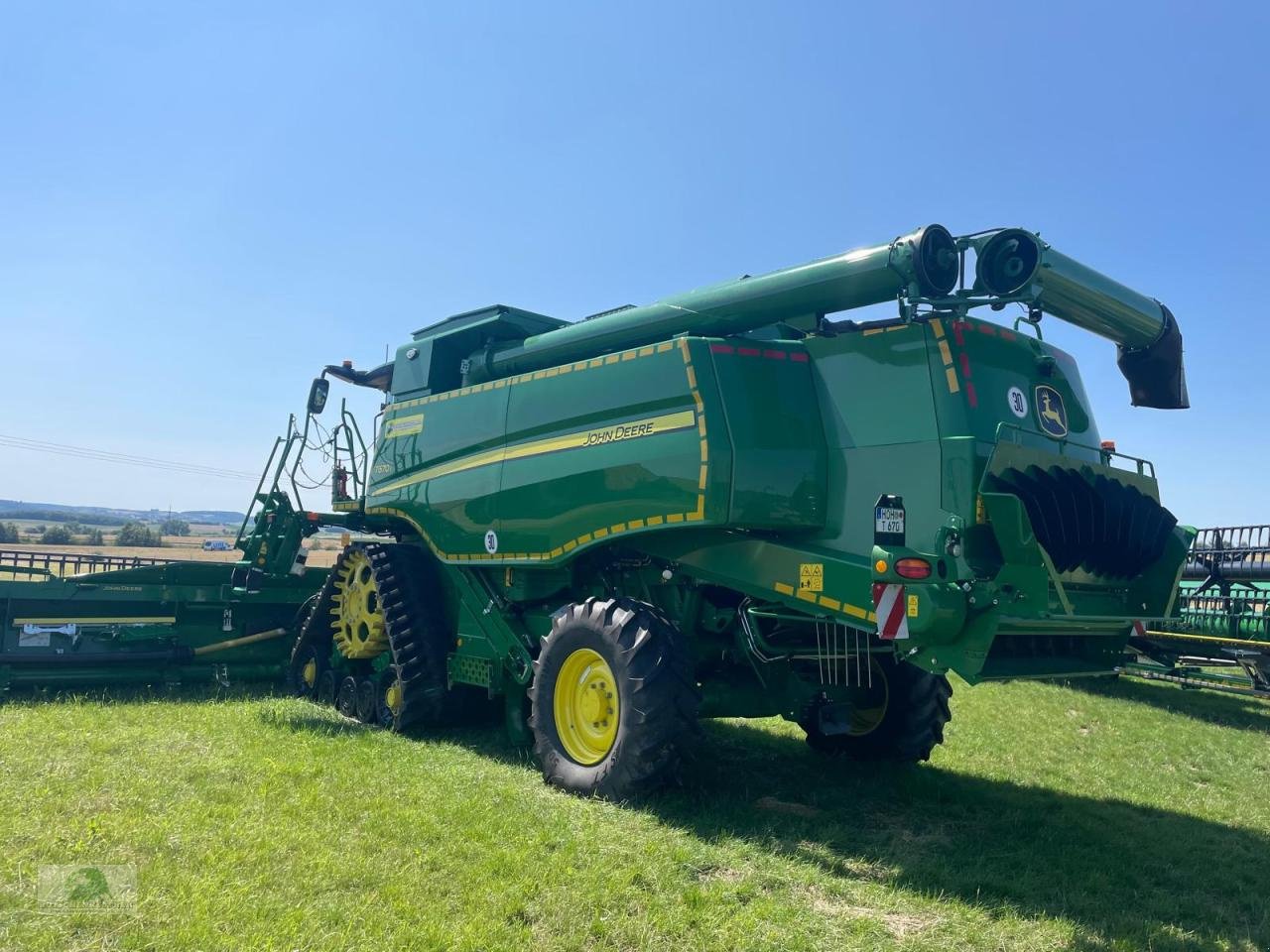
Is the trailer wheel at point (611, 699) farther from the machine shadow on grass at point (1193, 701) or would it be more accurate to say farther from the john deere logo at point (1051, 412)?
the machine shadow on grass at point (1193, 701)

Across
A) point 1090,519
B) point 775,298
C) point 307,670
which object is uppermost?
point 775,298

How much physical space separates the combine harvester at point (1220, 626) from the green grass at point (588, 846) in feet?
11.7

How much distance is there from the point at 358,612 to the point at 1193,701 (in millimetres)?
10500

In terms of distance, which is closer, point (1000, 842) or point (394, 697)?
point (1000, 842)

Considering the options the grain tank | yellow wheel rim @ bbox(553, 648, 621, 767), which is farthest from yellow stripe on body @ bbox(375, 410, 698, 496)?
yellow wheel rim @ bbox(553, 648, 621, 767)

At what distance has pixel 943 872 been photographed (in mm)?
4992

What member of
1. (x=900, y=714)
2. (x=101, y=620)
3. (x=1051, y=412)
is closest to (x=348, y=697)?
(x=101, y=620)

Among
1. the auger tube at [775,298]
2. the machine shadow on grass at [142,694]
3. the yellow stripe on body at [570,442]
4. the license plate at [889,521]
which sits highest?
the auger tube at [775,298]

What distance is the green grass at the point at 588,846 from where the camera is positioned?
407 cm

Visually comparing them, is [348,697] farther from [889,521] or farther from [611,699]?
[889,521]

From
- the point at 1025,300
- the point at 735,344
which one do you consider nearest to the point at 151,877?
the point at 735,344

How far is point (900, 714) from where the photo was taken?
303 inches

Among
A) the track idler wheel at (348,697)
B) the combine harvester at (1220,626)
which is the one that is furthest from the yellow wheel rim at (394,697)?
the combine harvester at (1220,626)

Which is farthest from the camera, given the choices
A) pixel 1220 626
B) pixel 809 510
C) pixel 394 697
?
pixel 1220 626
